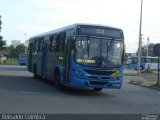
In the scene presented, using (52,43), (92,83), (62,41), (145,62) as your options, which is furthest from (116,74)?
(145,62)

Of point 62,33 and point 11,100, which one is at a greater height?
point 62,33

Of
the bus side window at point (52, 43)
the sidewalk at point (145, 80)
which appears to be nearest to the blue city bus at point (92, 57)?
the bus side window at point (52, 43)

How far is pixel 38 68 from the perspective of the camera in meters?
28.7

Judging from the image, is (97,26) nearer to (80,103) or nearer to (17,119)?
(80,103)

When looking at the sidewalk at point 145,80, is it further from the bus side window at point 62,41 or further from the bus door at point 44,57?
the bus side window at point 62,41

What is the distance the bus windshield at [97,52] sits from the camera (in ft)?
63.9

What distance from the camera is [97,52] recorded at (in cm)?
1962

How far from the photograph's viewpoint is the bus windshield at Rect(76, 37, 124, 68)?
1948 centimetres

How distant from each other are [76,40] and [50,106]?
18.0 feet

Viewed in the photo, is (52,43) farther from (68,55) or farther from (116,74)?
(116,74)

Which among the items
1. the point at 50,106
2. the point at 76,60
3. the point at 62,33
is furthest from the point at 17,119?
the point at 62,33

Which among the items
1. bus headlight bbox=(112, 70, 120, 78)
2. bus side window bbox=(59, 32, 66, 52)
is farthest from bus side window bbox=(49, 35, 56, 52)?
bus headlight bbox=(112, 70, 120, 78)

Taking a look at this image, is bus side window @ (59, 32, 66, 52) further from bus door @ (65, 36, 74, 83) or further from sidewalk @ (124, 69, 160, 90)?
sidewalk @ (124, 69, 160, 90)

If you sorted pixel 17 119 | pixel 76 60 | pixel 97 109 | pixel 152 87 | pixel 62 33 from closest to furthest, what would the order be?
pixel 17 119, pixel 97 109, pixel 76 60, pixel 62 33, pixel 152 87
